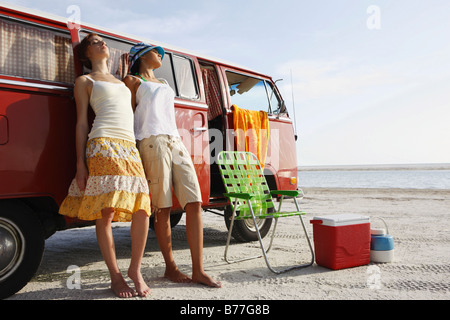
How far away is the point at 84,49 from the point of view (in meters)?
3.04

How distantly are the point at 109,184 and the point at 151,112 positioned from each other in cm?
71

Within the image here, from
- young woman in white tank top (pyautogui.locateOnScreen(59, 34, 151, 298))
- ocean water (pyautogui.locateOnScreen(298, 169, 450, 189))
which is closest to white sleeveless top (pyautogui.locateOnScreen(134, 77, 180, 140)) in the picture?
young woman in white tank top (pyautogui.locateOnScreen(59, 34, 151, 298))

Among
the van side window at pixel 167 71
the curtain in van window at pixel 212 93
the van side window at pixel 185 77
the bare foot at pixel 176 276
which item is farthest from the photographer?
the curtain in van window at pixel 212 93

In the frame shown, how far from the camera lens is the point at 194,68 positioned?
441 centimetres

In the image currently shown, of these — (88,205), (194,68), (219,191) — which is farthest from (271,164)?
(88,205)

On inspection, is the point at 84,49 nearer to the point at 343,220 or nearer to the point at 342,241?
the point at 343,220

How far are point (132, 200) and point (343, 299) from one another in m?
1.68

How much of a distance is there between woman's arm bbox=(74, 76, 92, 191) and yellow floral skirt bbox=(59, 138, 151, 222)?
0.05 metres

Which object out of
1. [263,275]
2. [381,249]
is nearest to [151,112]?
[263,275]

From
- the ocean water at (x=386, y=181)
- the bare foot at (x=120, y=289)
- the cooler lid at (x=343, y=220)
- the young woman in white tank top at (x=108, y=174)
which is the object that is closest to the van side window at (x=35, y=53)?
A: the young woman in white tank top at (x=108, y=174)

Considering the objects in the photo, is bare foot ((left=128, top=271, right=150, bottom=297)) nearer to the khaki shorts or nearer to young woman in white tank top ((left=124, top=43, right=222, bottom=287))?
young woman in white tank top ((left=124, top=43, right=222, bottom=287))

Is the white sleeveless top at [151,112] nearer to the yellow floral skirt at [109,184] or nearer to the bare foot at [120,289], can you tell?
the yellow floral skirt at [109,184]

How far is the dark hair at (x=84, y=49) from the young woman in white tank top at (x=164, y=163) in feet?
1.16

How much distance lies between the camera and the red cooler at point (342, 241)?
3539 millimetres
